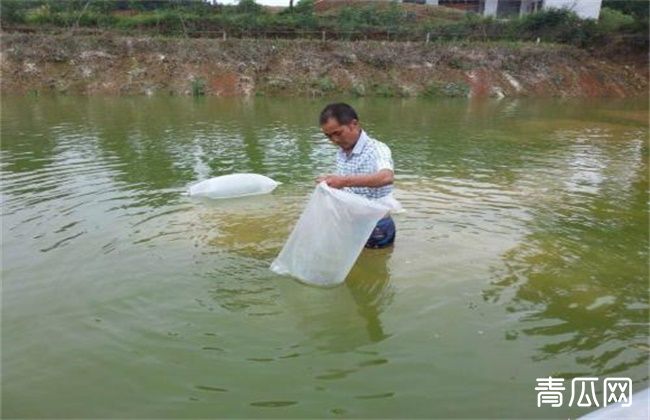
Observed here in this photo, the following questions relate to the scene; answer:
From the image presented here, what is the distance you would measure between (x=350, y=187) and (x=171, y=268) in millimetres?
1949

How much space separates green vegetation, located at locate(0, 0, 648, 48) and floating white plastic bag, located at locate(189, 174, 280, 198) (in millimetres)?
26356

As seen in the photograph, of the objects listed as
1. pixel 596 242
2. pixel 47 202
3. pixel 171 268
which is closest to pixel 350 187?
pixel 171 268

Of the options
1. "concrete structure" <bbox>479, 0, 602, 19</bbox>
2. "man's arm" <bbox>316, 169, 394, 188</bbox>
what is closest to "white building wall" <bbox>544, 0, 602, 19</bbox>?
"concrete structure" <bbox>479, 0, 602, 19</bbox>

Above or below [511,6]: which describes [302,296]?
below

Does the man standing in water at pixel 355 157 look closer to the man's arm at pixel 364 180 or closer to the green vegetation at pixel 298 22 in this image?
the man's arm at pixel 364 180

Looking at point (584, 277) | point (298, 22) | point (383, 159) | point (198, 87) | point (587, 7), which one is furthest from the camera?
point (587, 7)

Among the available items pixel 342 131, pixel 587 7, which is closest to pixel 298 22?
pixel 587 7

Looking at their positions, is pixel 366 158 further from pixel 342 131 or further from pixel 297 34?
pixel 297 34

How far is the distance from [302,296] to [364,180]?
1095mm

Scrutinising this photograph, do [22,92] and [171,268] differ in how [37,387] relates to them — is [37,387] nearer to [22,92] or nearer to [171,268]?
[171,268]

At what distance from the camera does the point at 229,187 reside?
7.41m

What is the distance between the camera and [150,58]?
90.5ft

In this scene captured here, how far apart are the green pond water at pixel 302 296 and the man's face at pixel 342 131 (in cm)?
127

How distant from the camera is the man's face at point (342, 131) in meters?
4.16
